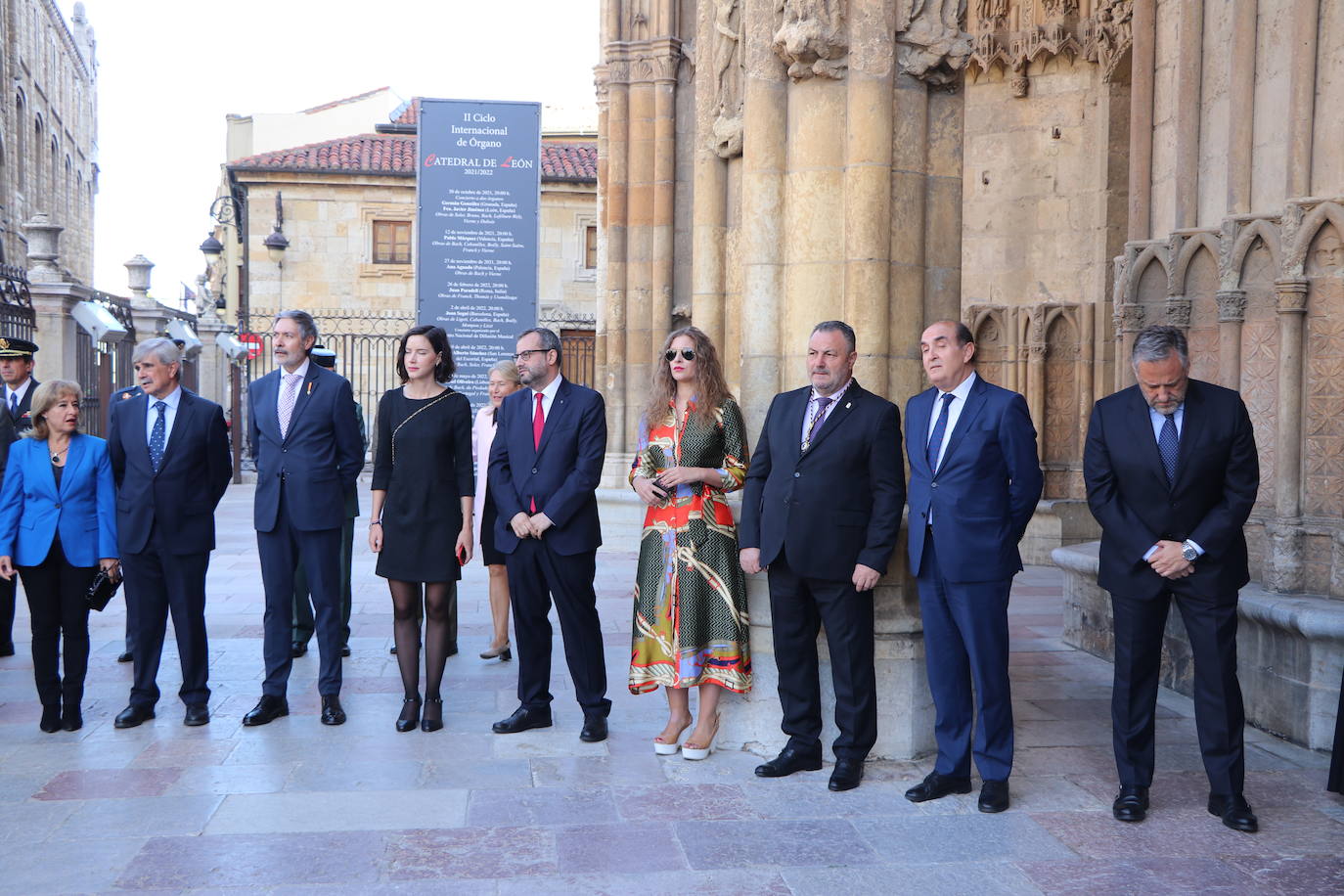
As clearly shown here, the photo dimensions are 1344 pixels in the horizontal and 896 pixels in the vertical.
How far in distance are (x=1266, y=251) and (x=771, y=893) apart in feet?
13.5

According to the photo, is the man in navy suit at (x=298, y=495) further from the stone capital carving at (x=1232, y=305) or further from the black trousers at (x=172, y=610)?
the stone capital carving at (x=1232, y=305)

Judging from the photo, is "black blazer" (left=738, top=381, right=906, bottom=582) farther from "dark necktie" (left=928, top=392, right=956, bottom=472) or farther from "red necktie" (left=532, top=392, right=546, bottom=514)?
"red necktie" (left=532, top=392, right=546, bottom=514)

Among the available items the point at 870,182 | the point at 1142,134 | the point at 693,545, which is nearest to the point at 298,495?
the point at 693,545

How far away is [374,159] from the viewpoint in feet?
101

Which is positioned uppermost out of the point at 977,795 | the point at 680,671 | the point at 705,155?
the point at 705,155

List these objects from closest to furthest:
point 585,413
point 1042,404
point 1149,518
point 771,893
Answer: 1. point 771,893
2. point 1149,518
3. point 585,413
4. point 1042,404

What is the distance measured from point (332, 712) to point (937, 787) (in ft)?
9.28

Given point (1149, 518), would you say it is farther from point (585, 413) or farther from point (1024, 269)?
point (1024, 269)

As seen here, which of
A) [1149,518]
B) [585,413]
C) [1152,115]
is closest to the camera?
[1149,518]

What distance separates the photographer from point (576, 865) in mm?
4133

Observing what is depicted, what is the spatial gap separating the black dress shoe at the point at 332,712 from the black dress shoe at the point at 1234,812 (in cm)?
375

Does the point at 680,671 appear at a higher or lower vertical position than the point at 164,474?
lower

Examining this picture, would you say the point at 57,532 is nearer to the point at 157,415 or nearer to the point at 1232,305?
the point at 157,415

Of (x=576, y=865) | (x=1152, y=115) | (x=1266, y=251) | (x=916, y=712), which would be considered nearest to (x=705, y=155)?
(x=1152, y=115)
